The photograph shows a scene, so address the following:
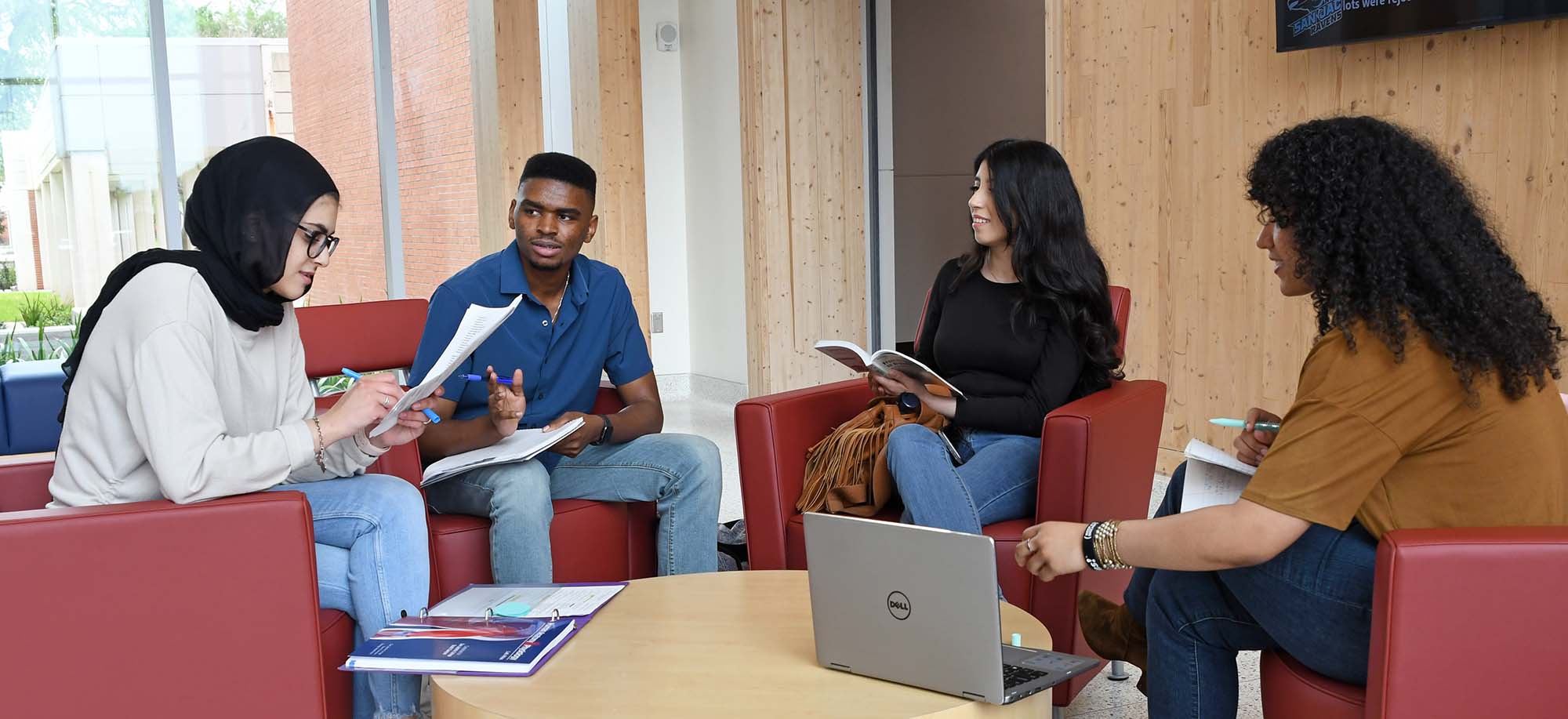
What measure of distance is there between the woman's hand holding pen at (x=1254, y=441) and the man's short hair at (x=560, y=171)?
152cm

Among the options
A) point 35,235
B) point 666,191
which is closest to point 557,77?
point 666,191

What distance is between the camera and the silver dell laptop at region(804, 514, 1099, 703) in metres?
1.49

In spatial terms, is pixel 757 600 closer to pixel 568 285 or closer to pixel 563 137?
pixel 568 285

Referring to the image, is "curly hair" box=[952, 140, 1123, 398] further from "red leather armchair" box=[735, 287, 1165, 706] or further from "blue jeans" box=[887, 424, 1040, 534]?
"blue jeans" box=[887, 424, 1040, 534]

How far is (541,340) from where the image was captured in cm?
281

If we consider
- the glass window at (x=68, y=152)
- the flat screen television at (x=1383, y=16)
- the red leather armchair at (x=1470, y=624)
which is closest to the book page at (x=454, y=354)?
the red leather armchair at (x=1470, y=624)

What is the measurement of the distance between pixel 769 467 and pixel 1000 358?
22.2 inches

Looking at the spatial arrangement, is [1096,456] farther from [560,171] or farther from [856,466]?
[560,171]

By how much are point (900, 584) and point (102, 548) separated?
106 centimetres

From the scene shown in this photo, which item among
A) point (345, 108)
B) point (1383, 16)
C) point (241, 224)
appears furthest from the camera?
point (345, 108)

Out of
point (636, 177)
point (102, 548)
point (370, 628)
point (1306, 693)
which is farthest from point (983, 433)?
point (636, 177)

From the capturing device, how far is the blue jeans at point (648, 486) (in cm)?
254

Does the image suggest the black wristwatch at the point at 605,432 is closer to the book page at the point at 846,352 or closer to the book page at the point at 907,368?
the book page at the point at 846,352

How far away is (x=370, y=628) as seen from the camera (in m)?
2.04
